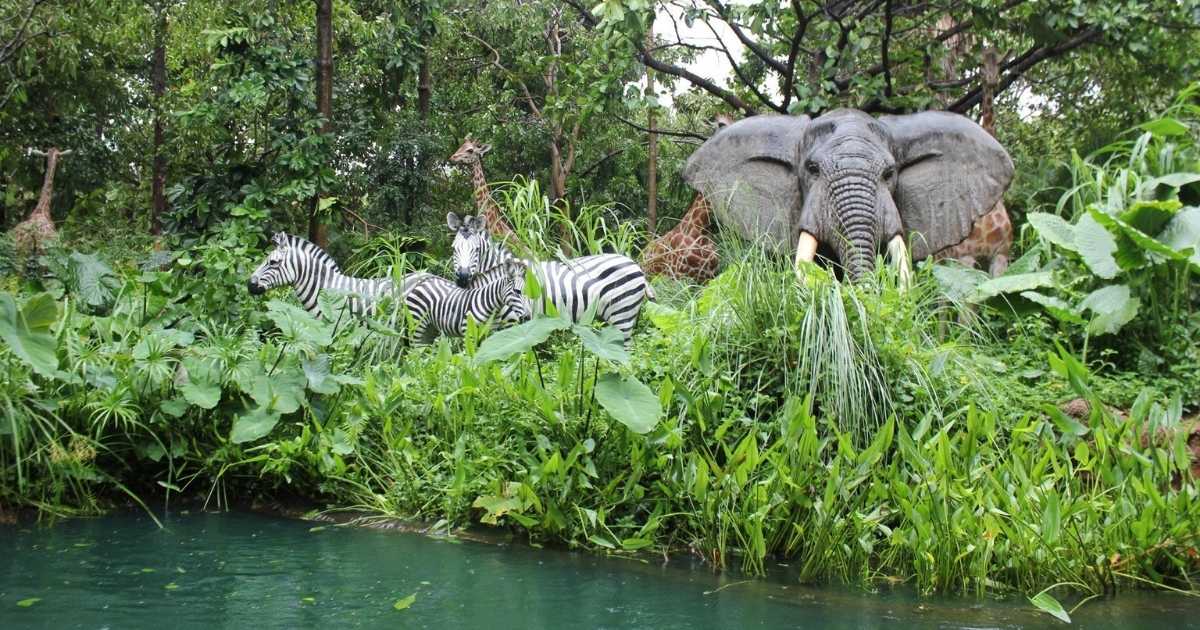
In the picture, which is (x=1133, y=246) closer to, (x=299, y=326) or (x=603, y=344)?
(x=603, y=344)

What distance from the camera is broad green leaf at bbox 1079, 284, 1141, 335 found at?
239 inches

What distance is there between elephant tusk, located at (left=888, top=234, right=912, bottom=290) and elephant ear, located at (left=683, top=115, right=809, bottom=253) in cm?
74

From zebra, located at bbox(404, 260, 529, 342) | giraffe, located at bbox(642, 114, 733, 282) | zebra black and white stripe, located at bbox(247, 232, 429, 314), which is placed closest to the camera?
zebra, located at bbox(404, 260, 529, 342)

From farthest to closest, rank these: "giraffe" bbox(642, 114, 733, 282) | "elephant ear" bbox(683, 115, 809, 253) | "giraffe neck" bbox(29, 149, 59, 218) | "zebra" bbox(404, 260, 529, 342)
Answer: "giraffe neck" bbox(29, 149, 59, 218) < "giraffe" bbox(642, 114, 733, 282) < "elephant ear" bbox(683, 115, 809, 253) < "zebra" bbox(404, 260, 529, 342)

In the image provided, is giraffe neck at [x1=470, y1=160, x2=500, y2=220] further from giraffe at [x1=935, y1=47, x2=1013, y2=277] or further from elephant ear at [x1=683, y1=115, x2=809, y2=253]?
giraffe at [x1=935, y1=47, x2=1013, y2=277]

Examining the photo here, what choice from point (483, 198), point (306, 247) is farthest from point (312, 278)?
point (483, 198)

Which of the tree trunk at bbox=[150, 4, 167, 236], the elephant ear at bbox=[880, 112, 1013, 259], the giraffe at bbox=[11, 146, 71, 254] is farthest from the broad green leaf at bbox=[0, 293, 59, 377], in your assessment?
the tree trunk at bbox=[150, 4, 167, 236]

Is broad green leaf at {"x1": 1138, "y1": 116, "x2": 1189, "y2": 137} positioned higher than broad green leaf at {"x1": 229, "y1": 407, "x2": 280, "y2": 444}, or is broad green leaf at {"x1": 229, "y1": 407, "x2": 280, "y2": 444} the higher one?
broad green leaf at {"x1": 1138, "y1": 116, "x2": 1189, "y2": 137}

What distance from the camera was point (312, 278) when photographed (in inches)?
295

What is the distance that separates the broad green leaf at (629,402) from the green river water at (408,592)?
23.2 inches

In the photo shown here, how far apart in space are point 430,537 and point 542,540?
0.49 meters

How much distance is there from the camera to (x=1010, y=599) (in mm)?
4227

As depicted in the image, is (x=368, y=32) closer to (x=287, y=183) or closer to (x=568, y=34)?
(x=287, y=183)

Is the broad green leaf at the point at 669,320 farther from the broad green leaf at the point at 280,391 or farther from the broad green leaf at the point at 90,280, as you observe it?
the broad green leaf at the point at 90,280
